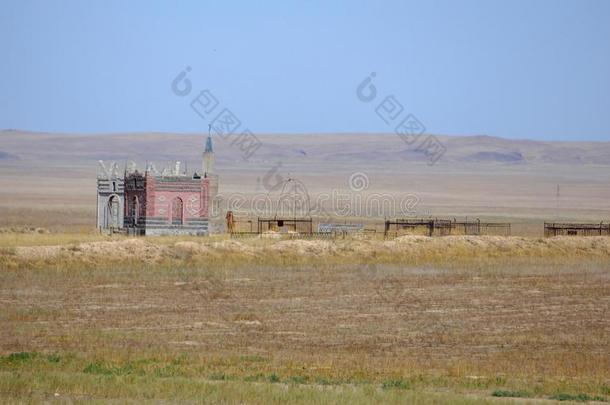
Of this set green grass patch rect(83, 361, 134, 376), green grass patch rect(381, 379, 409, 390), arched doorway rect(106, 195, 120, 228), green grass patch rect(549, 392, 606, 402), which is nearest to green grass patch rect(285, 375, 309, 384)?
green grass patch rect(381, 379, 409, 390)

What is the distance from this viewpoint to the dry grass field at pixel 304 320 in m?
16.5

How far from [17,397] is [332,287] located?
1724 cm

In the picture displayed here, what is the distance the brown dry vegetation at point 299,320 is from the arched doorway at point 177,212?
5255mm

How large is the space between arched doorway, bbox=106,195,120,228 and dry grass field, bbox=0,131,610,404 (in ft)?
12.7

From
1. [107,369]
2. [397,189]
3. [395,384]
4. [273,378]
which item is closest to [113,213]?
[107,369]

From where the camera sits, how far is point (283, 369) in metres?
18.3

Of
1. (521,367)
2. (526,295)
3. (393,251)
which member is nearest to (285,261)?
(393,251)

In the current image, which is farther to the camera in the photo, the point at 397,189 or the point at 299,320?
the point at 397,189

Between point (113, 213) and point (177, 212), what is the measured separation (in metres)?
3.60

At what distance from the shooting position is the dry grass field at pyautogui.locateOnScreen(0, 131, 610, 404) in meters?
16.5

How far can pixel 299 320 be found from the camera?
2498 cm

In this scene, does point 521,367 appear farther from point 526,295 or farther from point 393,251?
point 393,251

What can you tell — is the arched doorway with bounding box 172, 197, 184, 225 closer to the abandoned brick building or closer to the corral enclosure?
the abandoned brick building

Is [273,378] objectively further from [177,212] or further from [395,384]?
[177,212]
